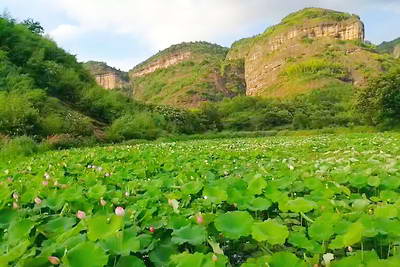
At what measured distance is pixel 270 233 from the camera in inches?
66.1

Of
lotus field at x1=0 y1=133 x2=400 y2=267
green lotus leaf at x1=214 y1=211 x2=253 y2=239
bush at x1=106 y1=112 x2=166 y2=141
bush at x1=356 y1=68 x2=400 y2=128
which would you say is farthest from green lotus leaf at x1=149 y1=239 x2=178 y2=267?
bush at x1=356 y1=68 x2=400 y2=128

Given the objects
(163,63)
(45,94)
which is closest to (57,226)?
(45,94)

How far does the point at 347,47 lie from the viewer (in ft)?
403

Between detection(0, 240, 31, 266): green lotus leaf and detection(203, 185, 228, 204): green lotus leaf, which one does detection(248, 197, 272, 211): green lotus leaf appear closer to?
detection(203, 185, 228, 204): green lotus leaf

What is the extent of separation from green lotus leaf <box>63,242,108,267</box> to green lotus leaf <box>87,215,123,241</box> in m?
0.25

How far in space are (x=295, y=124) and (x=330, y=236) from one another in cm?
5579

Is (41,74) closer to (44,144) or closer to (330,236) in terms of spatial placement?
(44,144)

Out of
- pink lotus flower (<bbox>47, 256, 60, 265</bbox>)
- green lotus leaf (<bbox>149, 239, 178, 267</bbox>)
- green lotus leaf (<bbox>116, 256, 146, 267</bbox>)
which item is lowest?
green lotus leaf (<bbox>149, 239, 178, 267</bbox>)

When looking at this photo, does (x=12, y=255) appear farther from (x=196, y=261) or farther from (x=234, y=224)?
(x=234, y=224)

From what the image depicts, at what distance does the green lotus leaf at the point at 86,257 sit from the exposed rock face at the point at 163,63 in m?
170

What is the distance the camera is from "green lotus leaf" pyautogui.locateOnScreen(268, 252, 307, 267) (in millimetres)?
1385

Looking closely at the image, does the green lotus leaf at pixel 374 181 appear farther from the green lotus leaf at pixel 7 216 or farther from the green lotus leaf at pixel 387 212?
the green lotus leaf at pixel 7 216

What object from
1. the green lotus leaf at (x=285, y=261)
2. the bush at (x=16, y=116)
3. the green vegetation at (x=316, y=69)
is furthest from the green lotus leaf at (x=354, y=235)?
the green vegetation at (x=316, y=69)

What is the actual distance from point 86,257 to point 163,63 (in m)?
181
